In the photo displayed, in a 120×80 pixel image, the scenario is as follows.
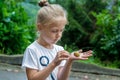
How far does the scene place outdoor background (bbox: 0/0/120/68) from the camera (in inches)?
291

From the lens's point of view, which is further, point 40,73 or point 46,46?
point 46,46

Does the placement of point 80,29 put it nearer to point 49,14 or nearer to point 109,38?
point 109,38

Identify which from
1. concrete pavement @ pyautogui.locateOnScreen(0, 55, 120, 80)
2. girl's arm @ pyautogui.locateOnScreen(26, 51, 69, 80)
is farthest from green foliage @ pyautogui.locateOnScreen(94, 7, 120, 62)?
girl's arm @ pyautogui.locateOnScreen(26, 51, 69, 80)

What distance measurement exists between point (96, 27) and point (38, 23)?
268 inches

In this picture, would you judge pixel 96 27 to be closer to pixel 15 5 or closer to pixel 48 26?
pixel 15 5

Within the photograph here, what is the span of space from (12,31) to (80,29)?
103 inches

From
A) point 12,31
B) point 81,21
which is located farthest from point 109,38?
point 12,31

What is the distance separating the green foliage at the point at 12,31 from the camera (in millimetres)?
7328

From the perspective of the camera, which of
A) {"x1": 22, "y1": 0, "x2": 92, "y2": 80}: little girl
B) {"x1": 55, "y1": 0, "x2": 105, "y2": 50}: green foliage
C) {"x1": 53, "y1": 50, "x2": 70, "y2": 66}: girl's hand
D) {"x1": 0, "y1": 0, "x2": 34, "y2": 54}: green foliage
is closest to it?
{"x1": 53, "y1": 50, "x2": 70, "y2": 66}: girl's hand

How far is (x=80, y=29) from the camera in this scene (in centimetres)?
960

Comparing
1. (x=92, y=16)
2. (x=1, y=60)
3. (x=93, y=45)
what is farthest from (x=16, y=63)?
(x=92, y=16)

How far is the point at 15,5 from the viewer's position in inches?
313

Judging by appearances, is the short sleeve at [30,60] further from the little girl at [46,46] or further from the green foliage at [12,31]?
the green foliage at [12,31]

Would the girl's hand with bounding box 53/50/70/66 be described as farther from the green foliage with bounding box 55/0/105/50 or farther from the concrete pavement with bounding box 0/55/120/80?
the green foliage with bounding box 55/0/105/50
